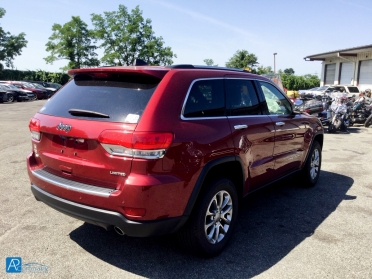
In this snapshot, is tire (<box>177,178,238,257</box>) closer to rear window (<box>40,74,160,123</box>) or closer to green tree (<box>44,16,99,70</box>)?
rear window (<box>40,74,160,123</box>)

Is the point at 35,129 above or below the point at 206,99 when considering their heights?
below

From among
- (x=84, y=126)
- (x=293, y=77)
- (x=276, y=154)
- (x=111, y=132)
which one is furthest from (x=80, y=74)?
(x=293, y=77)

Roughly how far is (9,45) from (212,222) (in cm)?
6857

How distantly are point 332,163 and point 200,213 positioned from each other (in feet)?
17.7

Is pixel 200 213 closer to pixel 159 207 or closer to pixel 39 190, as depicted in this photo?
pixel 159 207

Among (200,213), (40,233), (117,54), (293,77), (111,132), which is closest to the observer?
(111,132)

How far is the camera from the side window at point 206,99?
3062 millimetres

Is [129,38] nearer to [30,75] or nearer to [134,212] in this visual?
[30,75]

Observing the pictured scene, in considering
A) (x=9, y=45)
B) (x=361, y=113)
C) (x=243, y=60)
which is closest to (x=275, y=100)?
(x=361, y=113)

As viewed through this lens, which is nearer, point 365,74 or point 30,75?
point 365,74

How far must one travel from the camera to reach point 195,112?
308 cm

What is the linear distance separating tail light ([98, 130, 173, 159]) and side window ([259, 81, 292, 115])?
204 centimetres

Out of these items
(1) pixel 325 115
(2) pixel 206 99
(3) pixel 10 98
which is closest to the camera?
(2) pixel 206 99

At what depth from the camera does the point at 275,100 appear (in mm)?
4551
